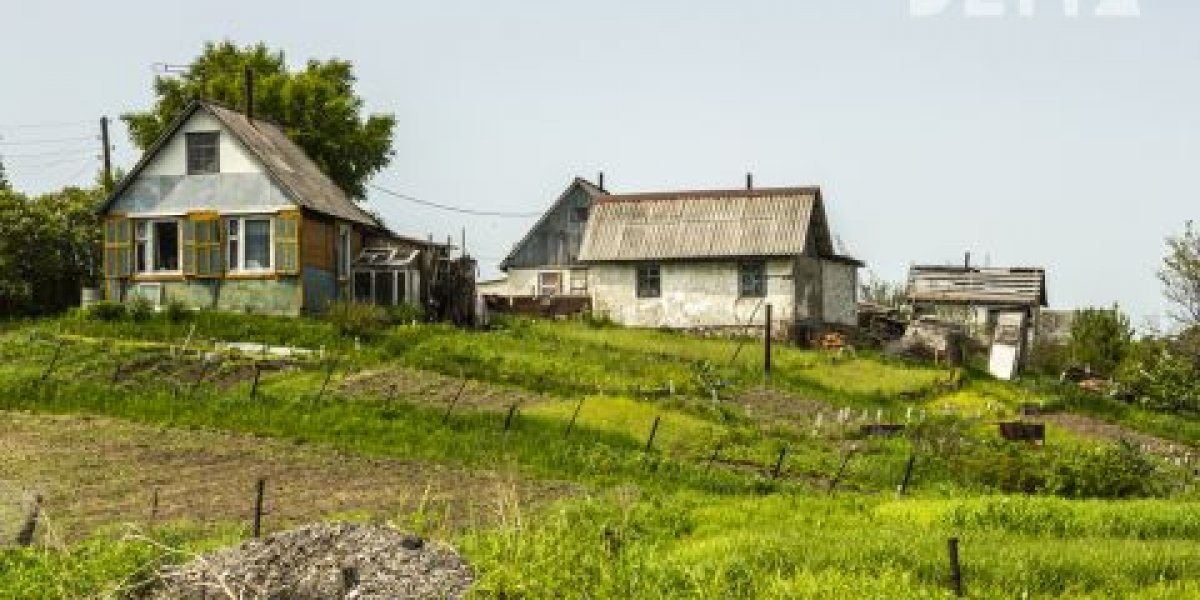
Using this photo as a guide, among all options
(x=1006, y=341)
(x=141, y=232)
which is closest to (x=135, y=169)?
(x=141, y=232)

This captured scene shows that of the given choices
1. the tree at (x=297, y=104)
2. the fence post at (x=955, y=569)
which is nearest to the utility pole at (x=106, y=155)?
the tree at (x=297, y=104)

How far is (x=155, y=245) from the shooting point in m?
43.8

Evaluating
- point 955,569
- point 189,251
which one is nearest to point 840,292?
point 189,251

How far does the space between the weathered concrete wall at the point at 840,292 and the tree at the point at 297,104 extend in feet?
70.9

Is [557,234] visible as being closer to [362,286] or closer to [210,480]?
[362,286]

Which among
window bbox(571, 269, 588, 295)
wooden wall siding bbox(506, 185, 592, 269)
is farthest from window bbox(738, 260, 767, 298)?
wooden wall siding bbox(506, 185, 592, 269)

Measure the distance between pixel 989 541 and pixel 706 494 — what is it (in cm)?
697

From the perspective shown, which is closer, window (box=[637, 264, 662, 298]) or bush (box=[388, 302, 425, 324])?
bush (box=[388, 302, 425, 324])

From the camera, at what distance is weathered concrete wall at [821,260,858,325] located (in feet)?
176

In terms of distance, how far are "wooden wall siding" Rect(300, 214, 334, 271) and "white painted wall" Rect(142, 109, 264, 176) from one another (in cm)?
225

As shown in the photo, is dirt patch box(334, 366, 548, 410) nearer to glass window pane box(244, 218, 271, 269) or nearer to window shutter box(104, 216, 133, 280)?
glass window pane box(244, 218, 271, 269)

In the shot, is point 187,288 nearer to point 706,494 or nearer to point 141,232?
point 141,232

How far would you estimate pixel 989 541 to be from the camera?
1642 cm

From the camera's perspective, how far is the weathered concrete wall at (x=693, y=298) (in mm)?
49969
